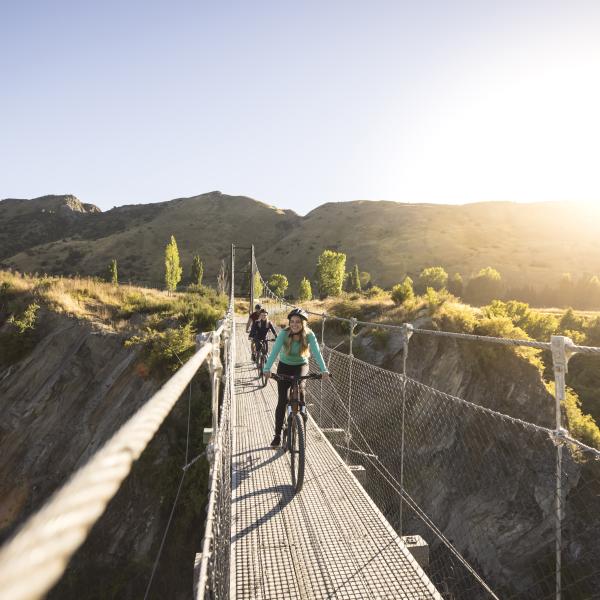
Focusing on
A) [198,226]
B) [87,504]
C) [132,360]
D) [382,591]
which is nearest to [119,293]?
[132,360]

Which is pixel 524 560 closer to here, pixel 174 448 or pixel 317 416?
pixel 317 416

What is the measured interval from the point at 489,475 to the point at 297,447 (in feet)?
26.3

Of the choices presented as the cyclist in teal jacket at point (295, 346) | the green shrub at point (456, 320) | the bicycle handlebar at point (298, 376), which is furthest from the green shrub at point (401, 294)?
the bicycle handlebar at point (298, 376)

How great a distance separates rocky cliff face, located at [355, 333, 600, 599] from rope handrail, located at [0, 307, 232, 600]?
9.01 m

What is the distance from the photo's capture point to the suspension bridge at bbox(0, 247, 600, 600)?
0.79 metres

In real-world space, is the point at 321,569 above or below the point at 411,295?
below

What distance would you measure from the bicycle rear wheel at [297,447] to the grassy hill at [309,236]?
3097 inches

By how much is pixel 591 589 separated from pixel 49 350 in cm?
1701

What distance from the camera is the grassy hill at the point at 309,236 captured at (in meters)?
87.6

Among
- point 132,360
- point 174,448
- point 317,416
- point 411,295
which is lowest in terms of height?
point 174,448

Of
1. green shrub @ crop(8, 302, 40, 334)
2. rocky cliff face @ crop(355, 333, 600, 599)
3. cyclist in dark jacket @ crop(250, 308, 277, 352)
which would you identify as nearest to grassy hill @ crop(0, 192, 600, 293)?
green shrub @ crop(8, 302, 40, 334)

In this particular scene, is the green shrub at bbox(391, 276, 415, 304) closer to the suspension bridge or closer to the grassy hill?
the suspension bridge

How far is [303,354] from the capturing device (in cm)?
511

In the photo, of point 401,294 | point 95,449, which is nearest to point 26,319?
point 95,449
